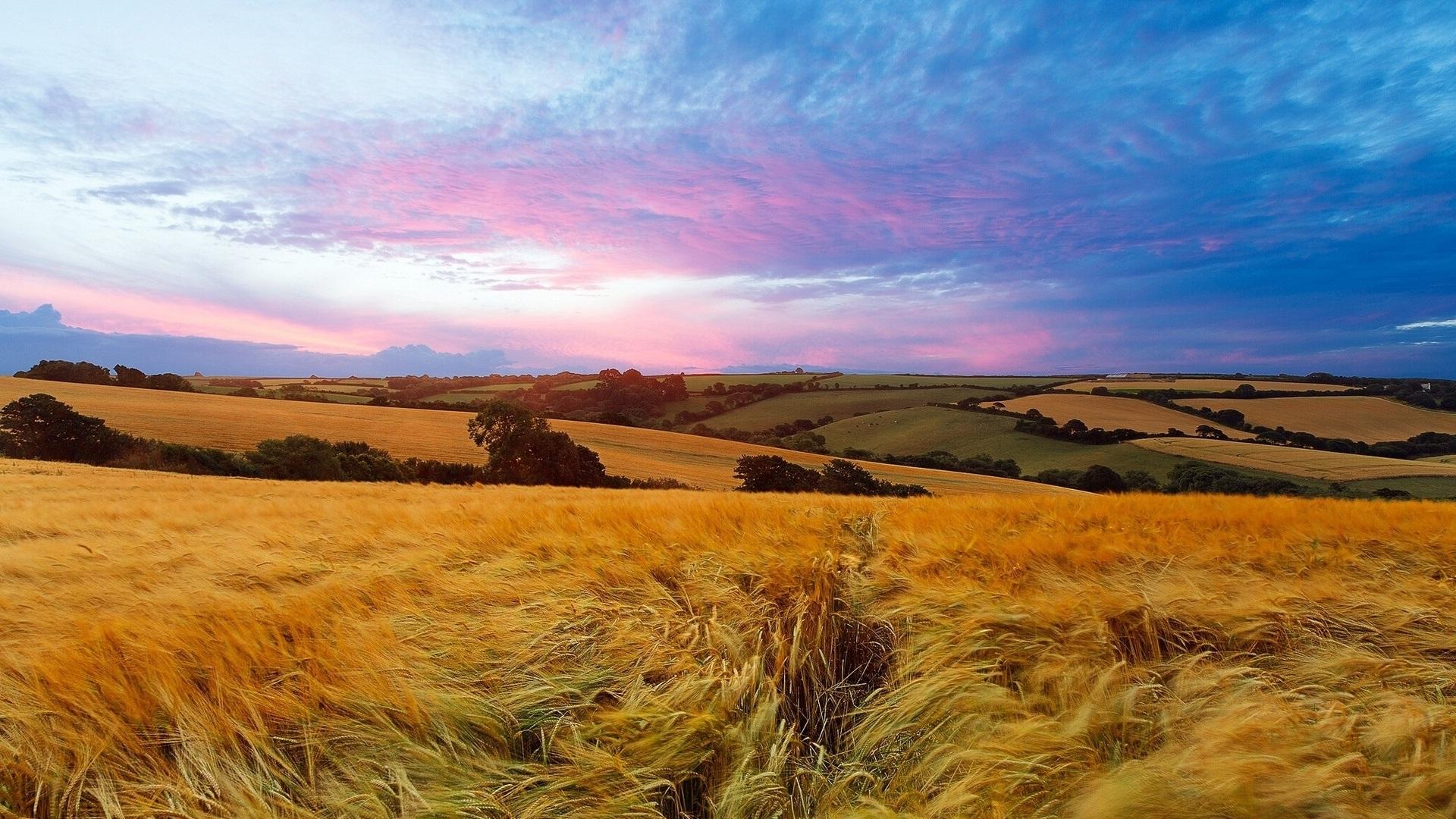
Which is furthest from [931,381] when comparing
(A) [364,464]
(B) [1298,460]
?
(A) [364,464]

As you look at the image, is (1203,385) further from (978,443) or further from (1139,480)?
(1139,480)

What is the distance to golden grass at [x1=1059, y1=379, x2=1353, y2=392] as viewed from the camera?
71.6 meters

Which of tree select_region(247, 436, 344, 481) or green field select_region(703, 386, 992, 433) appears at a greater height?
green field select_region(703, 386, 992, 433)

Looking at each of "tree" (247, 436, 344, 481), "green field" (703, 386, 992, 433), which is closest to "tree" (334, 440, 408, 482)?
"tree" (247, 436, 344, 481)

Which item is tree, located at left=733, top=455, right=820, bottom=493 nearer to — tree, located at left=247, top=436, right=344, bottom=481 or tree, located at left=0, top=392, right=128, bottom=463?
tree, located at left=247, top=436, right=344, bottom=481

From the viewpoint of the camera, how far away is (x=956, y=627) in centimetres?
241

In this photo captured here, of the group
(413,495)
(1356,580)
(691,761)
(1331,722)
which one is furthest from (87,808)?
(413,495)

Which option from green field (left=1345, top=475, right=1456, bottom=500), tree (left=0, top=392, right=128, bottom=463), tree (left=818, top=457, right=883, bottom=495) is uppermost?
tree (left=0, top=392, right=128, bottom=463)

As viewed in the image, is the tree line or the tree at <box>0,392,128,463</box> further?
the tree line

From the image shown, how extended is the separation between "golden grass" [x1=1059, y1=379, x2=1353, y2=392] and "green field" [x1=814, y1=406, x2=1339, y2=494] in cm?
2731

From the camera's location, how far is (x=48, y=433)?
2728 centimetres

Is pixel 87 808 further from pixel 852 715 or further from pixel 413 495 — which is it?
pixel 413 495

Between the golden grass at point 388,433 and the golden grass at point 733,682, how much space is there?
29867mm

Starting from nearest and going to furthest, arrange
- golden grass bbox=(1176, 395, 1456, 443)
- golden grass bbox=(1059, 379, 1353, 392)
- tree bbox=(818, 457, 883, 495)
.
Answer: tree bbox=(818, 457, 883, 495), golden grass bbox=(1176, 395, 1456, 443), golden grass bbox=(1059, 379, 1353, 392)
